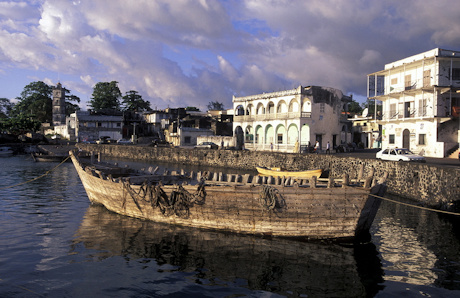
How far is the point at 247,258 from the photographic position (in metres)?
9.62

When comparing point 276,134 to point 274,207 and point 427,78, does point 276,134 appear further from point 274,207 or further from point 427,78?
point 274,207

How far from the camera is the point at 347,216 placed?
33.0 feet

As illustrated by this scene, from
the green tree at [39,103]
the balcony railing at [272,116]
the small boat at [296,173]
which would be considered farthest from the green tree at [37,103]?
the small boat at [296,173]

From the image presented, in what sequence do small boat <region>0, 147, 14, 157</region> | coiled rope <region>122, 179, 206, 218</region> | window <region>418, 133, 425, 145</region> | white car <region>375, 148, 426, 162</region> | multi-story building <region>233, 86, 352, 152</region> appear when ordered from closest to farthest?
coiled rope <region>122, 179, 206, 218</region> → white car <region>375, 148, 426, 162</region> → window <region>418, 133, 425, 145</region> → multi-story building <region>233, 86, 352, 152</region> → small boat <region>0, 147, 14, 157</region>

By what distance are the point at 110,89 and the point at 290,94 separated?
62810 mm

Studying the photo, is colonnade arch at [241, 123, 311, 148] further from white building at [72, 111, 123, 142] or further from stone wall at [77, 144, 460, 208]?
white building at [72, 111, 123, 142]

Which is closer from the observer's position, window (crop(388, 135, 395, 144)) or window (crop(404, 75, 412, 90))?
window (crop(404, 75, 412, 90))

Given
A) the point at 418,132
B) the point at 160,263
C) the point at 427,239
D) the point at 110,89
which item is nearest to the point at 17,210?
the point at 160,263

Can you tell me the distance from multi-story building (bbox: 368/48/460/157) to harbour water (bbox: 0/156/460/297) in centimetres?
2038

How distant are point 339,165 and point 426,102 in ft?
43.1

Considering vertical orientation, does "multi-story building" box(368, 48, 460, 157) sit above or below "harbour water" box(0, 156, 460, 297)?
above

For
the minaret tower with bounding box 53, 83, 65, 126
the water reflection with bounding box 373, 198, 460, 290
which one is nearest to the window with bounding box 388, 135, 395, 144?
the water reflection with bounding box 373, 198, 460, 290

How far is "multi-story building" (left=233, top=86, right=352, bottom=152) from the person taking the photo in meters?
41.6

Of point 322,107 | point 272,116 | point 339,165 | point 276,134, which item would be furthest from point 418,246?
point 272,116
